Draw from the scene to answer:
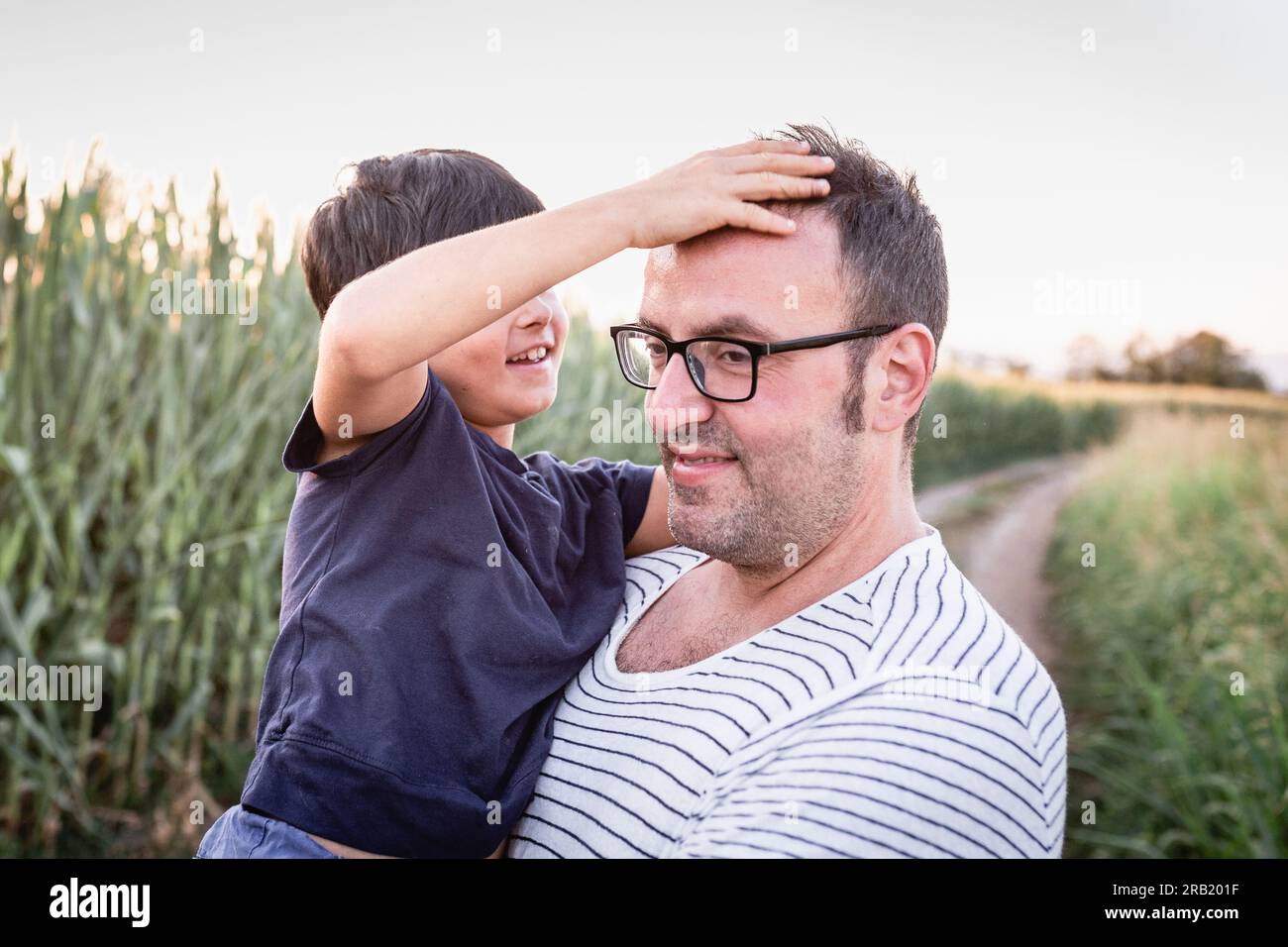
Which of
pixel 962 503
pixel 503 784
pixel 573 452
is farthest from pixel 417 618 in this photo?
pixel 962 503

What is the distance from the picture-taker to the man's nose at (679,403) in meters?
1.72

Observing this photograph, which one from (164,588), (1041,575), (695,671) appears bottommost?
(1041,575)

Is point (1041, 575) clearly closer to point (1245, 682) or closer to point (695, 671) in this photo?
point (1245, 682)

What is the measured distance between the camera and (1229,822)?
3.88m

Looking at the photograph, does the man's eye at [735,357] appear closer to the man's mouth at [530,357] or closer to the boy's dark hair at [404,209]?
the man's mouth at [530,357]

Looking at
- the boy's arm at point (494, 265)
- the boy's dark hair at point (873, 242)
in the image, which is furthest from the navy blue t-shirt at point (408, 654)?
the boy's dark hair at point (873, 242)

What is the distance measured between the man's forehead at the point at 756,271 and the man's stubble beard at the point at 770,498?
20 cm

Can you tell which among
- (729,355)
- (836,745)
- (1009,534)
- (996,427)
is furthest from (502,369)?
(996,427)

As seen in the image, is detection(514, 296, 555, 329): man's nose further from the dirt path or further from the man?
the dirt path

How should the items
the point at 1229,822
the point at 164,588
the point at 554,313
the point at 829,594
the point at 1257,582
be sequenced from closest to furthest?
the point at 829,594 < the point at 554,313 < the point at 164,588 < the point at 1229,822 < the point at 1257,582

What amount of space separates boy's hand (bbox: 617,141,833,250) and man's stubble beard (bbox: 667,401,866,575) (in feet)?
1.07

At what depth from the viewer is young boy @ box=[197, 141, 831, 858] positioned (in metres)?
1.52

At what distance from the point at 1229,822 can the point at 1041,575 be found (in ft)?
26.5
